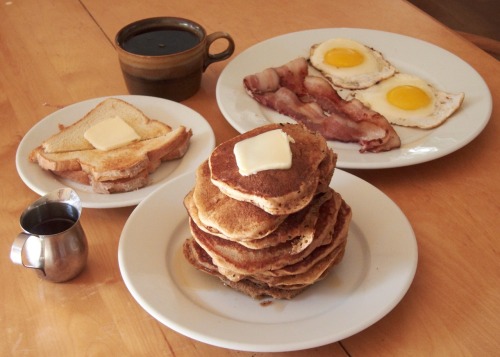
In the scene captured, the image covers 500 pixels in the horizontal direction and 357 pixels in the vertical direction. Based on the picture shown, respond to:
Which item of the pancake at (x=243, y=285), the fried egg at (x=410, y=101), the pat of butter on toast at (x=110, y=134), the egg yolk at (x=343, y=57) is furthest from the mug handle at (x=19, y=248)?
the egg yolk at (x=343, y=57)

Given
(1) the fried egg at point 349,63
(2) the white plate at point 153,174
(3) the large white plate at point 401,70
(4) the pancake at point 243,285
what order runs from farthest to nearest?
1. (1) the fried egg at point 349,63
2. (3) the large white plate at point 401,70
3. (2) the white plate at point 153,174
4. (4) the pancake at point 243,285

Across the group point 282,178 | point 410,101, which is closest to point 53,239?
point 282,178

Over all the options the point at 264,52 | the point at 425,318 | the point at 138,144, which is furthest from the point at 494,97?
the point at 138,144

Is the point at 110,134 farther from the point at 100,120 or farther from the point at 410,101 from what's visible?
the point at 410,101

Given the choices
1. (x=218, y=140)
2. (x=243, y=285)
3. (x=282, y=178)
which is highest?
(x=282, y=178)

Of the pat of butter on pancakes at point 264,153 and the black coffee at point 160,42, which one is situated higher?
the pat of butter on pancakes at point 264,153

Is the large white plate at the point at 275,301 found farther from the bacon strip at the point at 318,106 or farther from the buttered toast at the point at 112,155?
the bacon strip at the point at 318,106

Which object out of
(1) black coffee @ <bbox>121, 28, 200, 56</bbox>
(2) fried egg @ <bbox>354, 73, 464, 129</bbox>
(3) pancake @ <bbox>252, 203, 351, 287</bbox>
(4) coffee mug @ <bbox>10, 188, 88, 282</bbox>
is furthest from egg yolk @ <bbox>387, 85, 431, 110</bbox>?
(4) coffee mug @ <bbox>10, 188, 88, 282</bbox>

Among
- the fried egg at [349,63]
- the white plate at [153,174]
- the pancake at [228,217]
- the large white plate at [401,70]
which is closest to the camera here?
the pancake at [228,217]
